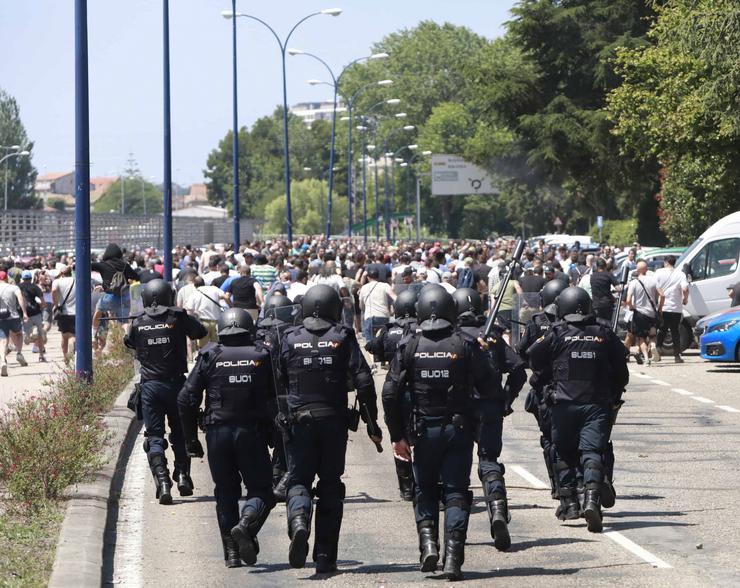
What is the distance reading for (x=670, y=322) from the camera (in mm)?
24141

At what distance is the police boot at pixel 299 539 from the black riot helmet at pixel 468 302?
2601 millimetres

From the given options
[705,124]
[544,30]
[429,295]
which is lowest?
[429,295]

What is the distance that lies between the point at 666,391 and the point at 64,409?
9153mm

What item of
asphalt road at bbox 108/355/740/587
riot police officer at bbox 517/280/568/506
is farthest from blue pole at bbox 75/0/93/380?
riot police officer at bbox 517/280/568/506

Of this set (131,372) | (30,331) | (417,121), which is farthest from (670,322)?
(417,121)

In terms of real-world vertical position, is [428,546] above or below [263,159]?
below

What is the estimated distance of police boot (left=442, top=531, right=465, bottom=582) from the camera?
8.19 m

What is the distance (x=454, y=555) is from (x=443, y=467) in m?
0.49

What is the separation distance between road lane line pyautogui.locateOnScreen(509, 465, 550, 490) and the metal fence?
26373mm

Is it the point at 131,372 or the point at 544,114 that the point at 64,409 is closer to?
the point at 131,372

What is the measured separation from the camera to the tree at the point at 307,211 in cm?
13880

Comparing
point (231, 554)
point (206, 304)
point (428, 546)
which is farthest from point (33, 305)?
point (428, 546)

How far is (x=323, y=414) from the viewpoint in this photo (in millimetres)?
8594

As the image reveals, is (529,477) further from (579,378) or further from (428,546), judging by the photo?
(428,546)
